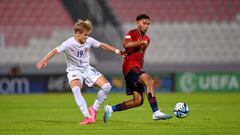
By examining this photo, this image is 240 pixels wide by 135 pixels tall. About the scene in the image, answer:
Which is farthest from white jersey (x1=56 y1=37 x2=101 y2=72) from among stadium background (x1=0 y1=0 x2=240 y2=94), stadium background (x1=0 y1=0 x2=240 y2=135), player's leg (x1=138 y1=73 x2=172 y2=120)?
stadium background (x1=0 y1=0 x2=240 y2=94)

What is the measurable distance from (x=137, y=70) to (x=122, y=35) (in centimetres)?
1796

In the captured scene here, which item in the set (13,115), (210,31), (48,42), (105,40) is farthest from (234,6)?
(13,115)

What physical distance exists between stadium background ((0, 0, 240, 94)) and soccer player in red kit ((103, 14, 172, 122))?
15558 mm

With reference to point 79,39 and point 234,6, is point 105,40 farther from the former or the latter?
point 79,39

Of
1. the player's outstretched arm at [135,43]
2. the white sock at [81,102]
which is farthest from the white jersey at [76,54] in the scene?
the player's outstretched arm at [135,43]

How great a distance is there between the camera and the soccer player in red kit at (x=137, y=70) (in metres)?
12.1

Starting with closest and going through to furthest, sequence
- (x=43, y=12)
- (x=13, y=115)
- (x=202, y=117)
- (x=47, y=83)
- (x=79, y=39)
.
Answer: (x=79, y=39)
(x=202, y=117)
(x=13, y=115)
(x=47, y=83)
(x=43, y=12)

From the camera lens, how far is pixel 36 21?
3238 centimetres

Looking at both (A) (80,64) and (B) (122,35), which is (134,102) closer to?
(A) (80,64)

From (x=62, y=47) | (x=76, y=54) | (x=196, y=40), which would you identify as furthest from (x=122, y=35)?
(x=62, y=47)

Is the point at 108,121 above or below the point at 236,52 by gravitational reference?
below

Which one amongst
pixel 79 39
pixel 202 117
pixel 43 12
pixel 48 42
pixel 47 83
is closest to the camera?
pixel 79 39

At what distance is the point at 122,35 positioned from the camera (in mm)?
30266

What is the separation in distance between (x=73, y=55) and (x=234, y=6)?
2076 centimetres
